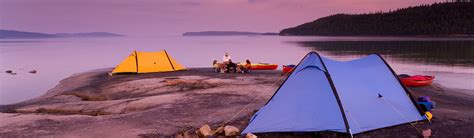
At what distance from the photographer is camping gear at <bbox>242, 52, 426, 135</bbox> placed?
34.5 ft

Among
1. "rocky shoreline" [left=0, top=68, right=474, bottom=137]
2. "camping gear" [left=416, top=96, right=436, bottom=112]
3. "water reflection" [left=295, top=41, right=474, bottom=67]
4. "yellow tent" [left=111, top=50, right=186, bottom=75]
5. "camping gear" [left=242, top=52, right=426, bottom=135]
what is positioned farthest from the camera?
"water reflection" [left=295, top=41, right=474, bottom=67]

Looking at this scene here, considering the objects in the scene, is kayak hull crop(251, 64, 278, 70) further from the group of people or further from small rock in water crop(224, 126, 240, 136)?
small rock in water crop(224, 126, 240, 136)

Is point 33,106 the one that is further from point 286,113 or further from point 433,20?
point 433,20

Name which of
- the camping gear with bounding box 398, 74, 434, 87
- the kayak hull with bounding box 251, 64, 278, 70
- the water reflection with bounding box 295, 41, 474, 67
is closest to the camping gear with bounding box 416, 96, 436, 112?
the camping gear with bounding box 398, 74, 434, 87

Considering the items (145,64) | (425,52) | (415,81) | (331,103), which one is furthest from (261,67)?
(425,52)

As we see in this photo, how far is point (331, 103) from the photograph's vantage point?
1055 cm

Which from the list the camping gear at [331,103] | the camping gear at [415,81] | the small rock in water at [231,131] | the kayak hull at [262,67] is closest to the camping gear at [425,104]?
the camping gear at [331,103]

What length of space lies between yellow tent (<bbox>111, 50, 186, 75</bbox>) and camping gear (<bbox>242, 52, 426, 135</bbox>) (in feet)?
62.8

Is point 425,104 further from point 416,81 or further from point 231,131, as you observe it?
point 416,81

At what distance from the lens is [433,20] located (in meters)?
181

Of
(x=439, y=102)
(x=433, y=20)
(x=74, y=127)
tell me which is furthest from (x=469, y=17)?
(x=74, y=127)

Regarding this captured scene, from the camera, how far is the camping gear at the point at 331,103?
10.5m

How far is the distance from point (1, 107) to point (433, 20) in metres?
191

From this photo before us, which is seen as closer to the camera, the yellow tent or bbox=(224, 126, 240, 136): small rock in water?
bbox=(224, 126, 240, 136): small rock in water
